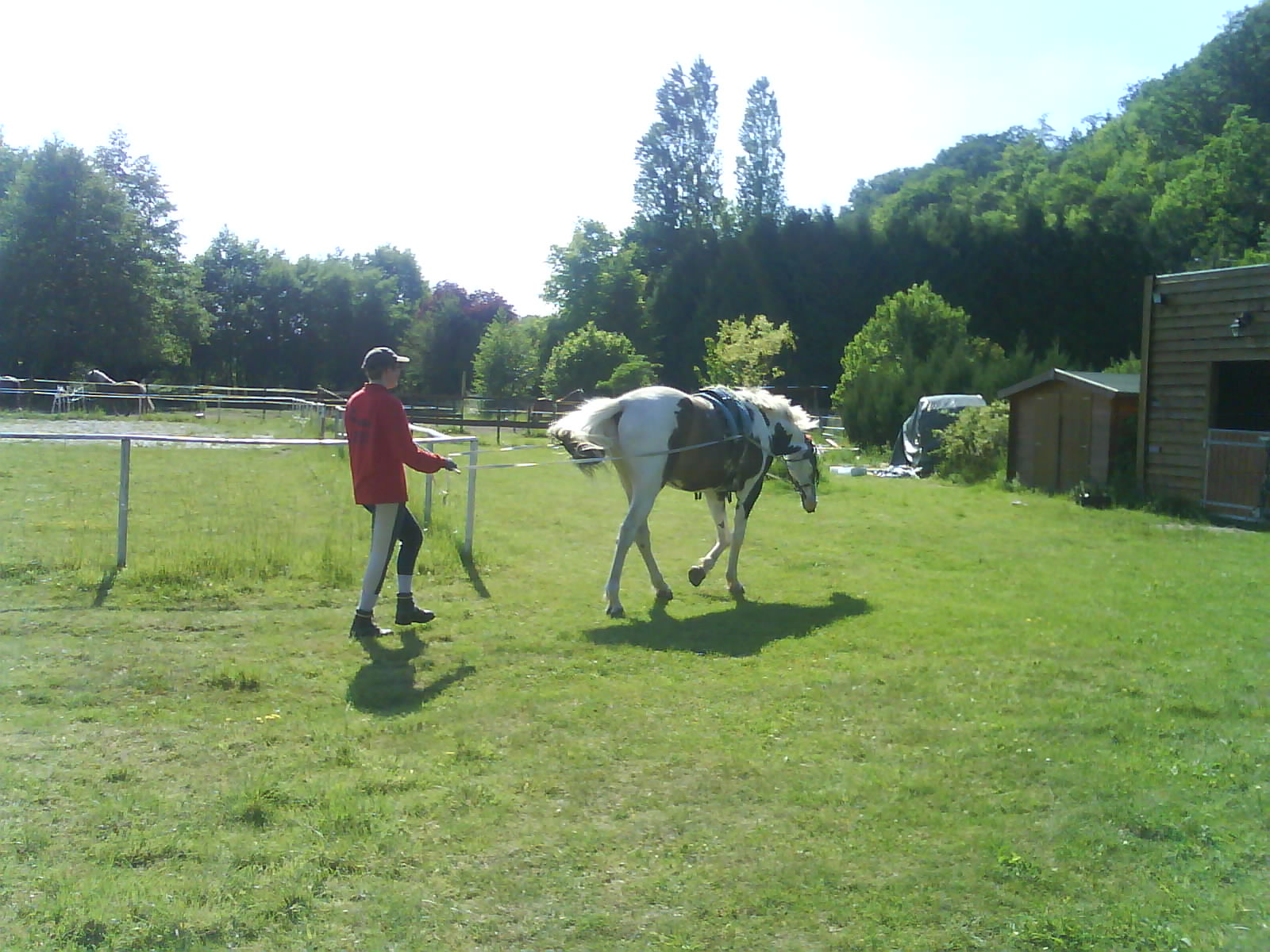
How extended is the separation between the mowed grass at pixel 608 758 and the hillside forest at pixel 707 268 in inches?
1146

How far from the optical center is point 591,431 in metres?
8.31

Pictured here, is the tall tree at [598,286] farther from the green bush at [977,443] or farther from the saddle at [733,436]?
the saddle at [733,436]

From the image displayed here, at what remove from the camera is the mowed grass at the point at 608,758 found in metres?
3.29

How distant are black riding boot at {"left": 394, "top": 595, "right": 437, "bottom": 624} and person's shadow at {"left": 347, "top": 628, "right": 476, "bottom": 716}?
0.47 m

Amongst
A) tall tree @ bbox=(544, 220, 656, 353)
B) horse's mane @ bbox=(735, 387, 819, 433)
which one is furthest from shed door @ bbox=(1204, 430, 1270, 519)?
tall tree @ bbox=(544, 220, 656, 353)

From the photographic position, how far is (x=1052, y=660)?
268 inches

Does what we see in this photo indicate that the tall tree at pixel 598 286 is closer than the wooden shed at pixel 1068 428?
No

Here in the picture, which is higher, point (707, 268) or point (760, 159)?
point (760, 159)

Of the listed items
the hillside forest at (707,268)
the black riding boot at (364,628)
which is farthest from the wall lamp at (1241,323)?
the hillside forest at (707,268)

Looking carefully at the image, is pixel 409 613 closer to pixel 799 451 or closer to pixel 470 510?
pixel 470 510

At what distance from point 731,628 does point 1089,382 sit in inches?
570

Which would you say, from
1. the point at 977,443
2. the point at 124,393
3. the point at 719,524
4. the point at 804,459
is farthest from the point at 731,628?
the point at 124,393

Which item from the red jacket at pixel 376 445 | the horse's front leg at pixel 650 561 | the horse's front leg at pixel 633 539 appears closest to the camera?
the red jacket at pixel 376 445

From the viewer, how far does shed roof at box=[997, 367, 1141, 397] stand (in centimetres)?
1922
